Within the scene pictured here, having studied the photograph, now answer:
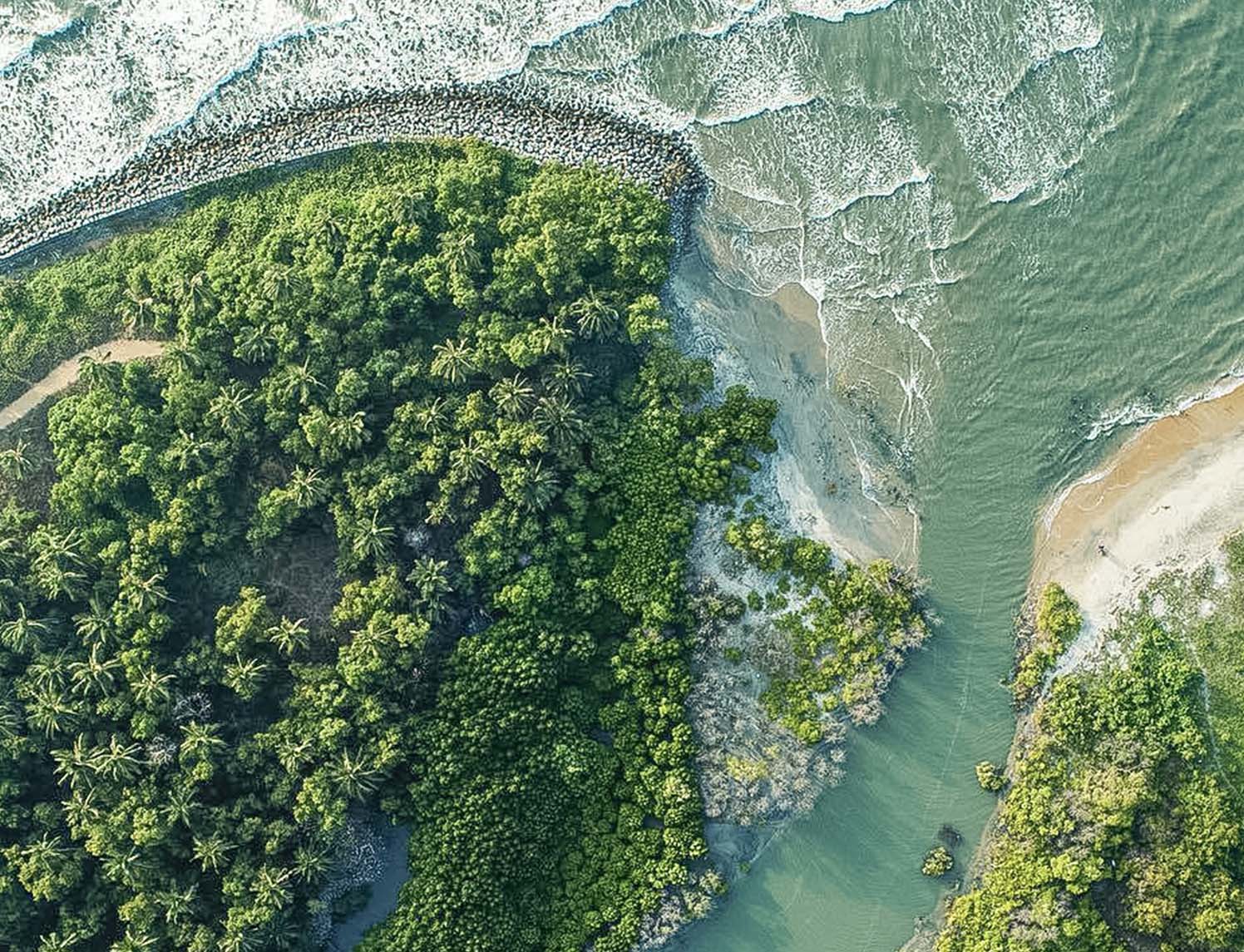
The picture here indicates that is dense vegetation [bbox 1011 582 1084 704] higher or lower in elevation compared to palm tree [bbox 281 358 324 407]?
lower

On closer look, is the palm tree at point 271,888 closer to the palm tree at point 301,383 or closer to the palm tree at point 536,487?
the palm tree at point 536,487

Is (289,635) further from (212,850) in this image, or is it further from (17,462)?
(17,462)

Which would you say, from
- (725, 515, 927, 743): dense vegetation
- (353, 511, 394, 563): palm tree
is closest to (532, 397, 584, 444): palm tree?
(353, 511, 394, 563): palm tree

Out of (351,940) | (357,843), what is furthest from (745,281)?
(351,940)

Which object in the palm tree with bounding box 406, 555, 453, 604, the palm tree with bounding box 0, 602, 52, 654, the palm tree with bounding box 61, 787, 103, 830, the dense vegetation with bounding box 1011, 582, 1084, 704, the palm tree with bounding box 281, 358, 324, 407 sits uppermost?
the palm tree with bounding box 281, 358, 324, 407

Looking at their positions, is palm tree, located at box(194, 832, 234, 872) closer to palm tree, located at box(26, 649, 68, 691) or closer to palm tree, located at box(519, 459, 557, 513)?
palm tree, located at box(26, 649, 68, 691)

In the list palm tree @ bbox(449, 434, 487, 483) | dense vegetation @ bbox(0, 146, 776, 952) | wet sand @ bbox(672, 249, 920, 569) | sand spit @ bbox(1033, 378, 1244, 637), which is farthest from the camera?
wet sand @ bbox(672, 249, 920, 569)

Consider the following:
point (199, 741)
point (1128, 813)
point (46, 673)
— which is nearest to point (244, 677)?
point (199, 741)

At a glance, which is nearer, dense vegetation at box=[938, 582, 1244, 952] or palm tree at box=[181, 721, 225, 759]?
palm tree at box=[181, 721, 225, 759]
